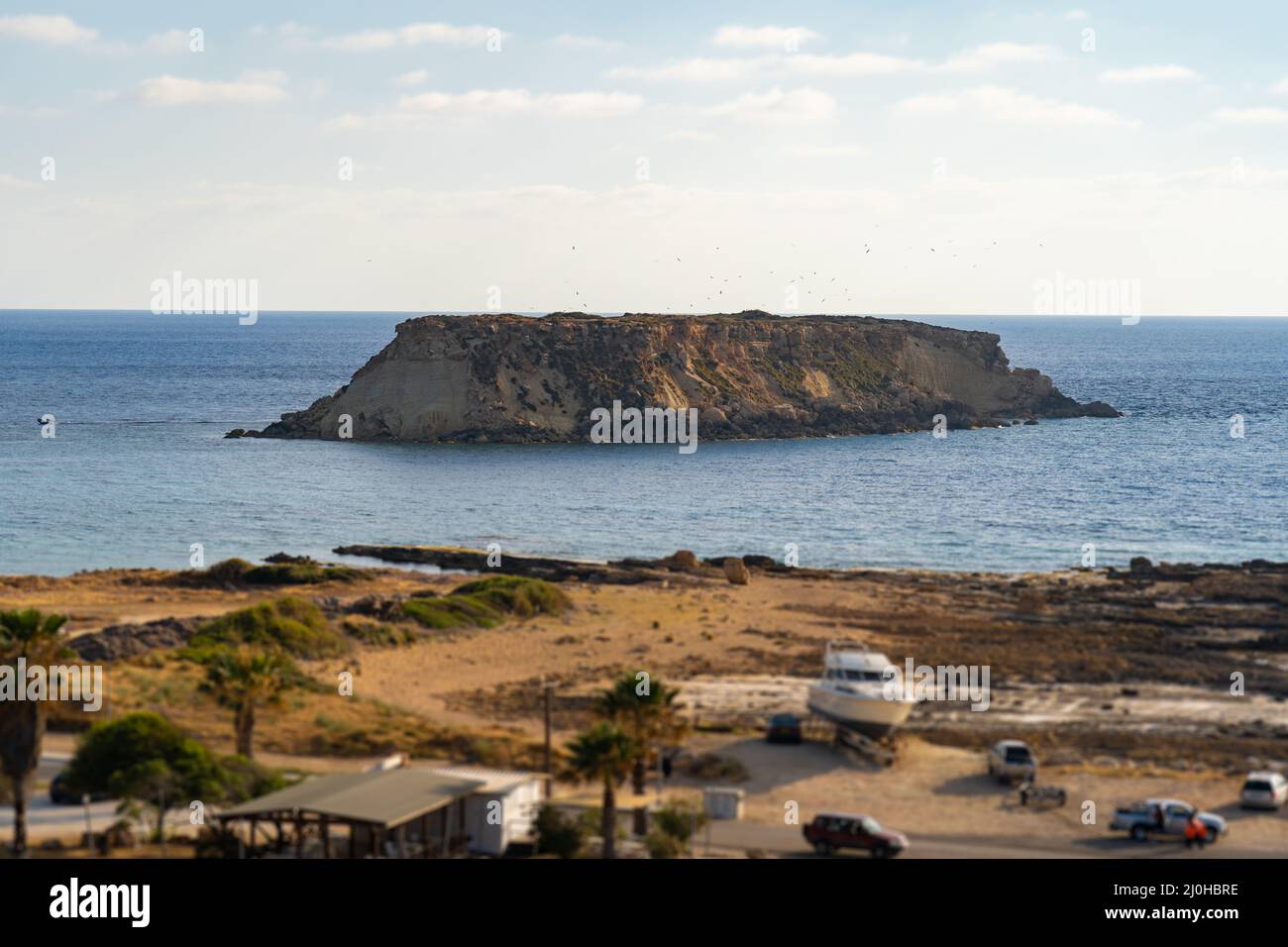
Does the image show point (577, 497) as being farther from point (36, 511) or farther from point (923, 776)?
point (923, 776)

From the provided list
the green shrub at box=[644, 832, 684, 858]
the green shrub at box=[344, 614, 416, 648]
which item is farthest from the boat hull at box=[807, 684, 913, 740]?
the green shrub at box=[344, 614, 416, 648]

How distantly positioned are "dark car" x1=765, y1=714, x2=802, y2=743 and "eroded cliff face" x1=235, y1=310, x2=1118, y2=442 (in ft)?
280

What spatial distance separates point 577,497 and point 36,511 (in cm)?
3063

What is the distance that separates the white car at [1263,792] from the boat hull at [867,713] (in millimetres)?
7501

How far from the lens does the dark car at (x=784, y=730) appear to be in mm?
34281

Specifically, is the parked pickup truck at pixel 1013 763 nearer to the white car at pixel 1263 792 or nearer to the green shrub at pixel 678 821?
the white car at pixel 1263 792

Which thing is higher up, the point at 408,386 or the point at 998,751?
the point at 408,386

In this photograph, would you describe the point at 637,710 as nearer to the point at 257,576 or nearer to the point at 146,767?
the point at 146,767

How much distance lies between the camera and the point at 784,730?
34375 millimetres

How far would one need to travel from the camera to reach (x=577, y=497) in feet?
286

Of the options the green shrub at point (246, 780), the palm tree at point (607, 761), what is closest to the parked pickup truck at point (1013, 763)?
the palm tree at point (607, 761)

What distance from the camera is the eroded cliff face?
120 m

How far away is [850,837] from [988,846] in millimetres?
2842
